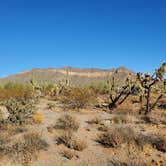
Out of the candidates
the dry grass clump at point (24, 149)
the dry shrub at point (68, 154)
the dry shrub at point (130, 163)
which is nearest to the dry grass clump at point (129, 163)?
the dry shrub at point (130, 163)

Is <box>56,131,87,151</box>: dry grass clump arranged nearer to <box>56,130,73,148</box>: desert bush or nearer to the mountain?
<box>56,130,73,148</box>: desert bush

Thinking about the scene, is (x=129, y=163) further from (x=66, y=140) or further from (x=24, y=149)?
(x=24, y=149)

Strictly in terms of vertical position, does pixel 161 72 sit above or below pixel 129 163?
above

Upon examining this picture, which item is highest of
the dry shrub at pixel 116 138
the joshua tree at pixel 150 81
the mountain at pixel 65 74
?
the mountain at pixel 65 74

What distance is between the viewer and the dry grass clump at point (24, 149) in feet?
27.5

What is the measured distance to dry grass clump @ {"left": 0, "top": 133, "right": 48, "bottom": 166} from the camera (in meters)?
8.37

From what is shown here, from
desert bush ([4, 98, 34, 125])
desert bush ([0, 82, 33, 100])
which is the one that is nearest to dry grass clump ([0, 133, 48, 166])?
desert bush ([4, 98, 34, 125])

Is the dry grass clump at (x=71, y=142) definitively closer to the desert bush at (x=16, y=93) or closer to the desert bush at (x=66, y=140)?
the desert bush at (x=66, y=140)

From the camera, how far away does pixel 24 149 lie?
8.75m

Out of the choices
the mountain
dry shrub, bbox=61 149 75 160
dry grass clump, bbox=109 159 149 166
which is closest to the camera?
dry grass clump, bbox=109 159 149 166

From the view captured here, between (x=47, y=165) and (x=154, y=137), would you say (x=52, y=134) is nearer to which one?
(x=47, y=165)

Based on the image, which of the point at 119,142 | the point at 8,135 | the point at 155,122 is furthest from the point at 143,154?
the point at 155,122

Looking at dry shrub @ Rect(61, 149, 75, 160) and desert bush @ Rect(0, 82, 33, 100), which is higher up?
desert bush @ Rect(0, 82, 33, 100)

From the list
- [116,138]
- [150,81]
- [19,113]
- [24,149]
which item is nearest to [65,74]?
[150,81]
